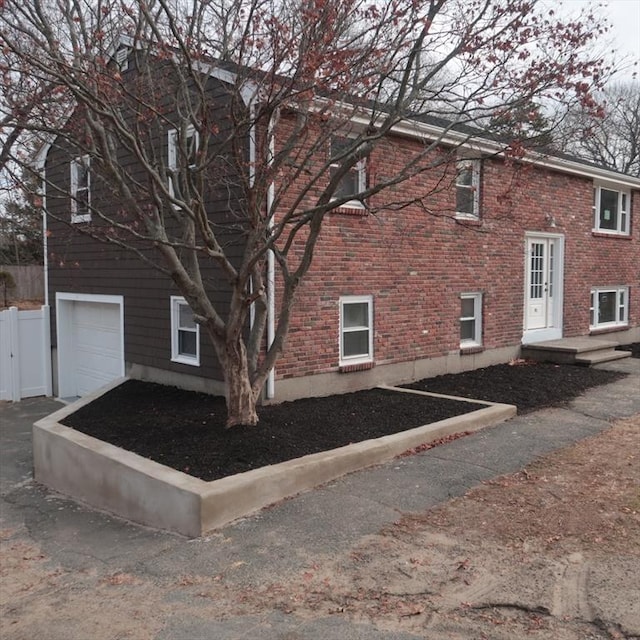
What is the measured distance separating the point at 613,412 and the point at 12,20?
9.23 m

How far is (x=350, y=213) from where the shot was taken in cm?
1029

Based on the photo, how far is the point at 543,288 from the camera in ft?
47.8

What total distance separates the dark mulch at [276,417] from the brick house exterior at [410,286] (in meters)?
0.62

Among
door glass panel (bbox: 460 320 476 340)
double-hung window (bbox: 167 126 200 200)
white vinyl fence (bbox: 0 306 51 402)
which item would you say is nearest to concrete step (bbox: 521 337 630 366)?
door glass panel (bbox: 460 320 476 340)

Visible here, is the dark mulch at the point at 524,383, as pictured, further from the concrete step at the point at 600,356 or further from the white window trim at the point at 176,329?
the white window trim at the point at 176,329

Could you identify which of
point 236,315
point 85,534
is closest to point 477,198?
point 236,315

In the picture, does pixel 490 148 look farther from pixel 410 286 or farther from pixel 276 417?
pixel 276 417

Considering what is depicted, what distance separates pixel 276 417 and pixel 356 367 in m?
2.45

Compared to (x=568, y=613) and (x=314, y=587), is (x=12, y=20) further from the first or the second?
(x=568, y=613)

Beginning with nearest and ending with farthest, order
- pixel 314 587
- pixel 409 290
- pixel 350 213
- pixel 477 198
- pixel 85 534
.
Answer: pixel 314 587 → pixel 85 534 → pixel 350 213 → pixel 409 290 → pixel 477 198

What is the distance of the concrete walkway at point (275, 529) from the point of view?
4031mm

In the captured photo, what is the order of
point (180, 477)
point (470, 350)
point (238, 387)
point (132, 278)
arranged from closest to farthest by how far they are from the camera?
point (180, 477) < point (238, 387) < point (132, 278) < point (470, 350)

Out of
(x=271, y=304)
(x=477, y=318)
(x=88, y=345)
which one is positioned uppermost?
(x=271, y=304)

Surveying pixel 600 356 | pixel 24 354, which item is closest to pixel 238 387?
pixel 24 354
